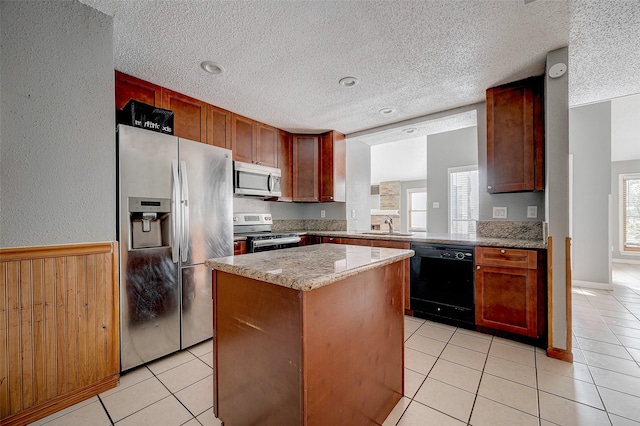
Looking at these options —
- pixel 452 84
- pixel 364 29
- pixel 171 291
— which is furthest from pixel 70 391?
pixel 452 84

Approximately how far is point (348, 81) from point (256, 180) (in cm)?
161

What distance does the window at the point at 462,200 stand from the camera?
589cm

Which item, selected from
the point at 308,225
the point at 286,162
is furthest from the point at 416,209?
the point at 286,162

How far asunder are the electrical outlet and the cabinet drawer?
590mm

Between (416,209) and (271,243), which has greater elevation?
(416,209)

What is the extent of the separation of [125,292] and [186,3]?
1948mm

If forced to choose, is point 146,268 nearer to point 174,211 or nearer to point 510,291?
Result: point 174,211

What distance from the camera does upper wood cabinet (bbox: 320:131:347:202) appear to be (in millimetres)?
4020

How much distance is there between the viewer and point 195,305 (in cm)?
233

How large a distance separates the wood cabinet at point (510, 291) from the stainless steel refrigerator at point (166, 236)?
2476 millimetres

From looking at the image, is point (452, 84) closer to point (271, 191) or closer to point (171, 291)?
point (271, 191)

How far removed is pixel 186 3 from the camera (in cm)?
162

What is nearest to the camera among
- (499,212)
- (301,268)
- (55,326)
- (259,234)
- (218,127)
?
(301,268)

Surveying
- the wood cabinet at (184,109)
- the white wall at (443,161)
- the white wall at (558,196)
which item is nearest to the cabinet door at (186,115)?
the wood cabinet at (184,109)
